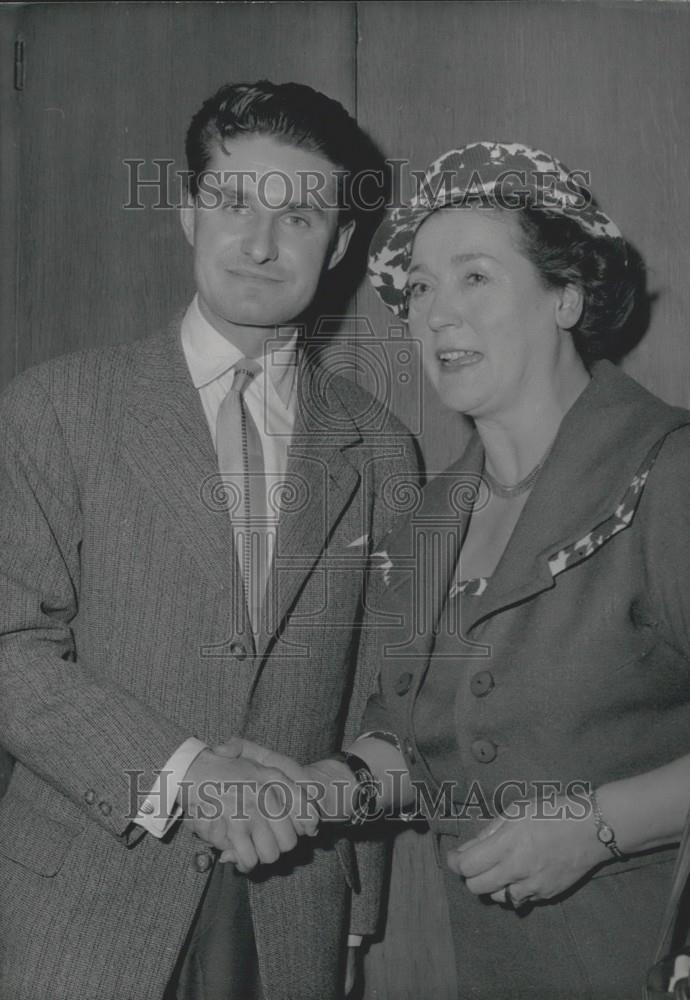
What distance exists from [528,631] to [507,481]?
0.30 m

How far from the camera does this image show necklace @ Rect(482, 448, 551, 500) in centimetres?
154

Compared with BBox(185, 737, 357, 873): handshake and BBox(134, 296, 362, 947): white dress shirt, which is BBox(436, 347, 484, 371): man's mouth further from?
BBox(185, 737, 357, 873): handshake

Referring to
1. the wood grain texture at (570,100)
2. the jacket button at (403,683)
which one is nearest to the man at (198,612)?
the jacket button at (403,683)

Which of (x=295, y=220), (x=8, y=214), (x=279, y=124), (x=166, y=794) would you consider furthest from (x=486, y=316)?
(x=8, y=214)

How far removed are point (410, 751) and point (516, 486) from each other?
0.43 m

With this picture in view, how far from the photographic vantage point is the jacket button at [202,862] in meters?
1.42

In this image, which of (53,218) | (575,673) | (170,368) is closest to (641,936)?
(575,673)

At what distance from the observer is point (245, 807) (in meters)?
1.34

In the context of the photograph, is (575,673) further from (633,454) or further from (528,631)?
(633,454)

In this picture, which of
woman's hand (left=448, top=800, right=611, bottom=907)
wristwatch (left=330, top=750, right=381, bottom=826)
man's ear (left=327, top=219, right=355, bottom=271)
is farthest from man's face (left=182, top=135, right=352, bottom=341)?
woman's hand (left=448, top=800, right=611, bottom=907)

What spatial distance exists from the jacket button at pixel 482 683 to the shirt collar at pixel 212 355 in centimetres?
58

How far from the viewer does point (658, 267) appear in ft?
6.32

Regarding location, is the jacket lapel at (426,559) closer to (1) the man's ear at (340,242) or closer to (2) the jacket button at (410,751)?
(2) the jacket button at (410,751)
